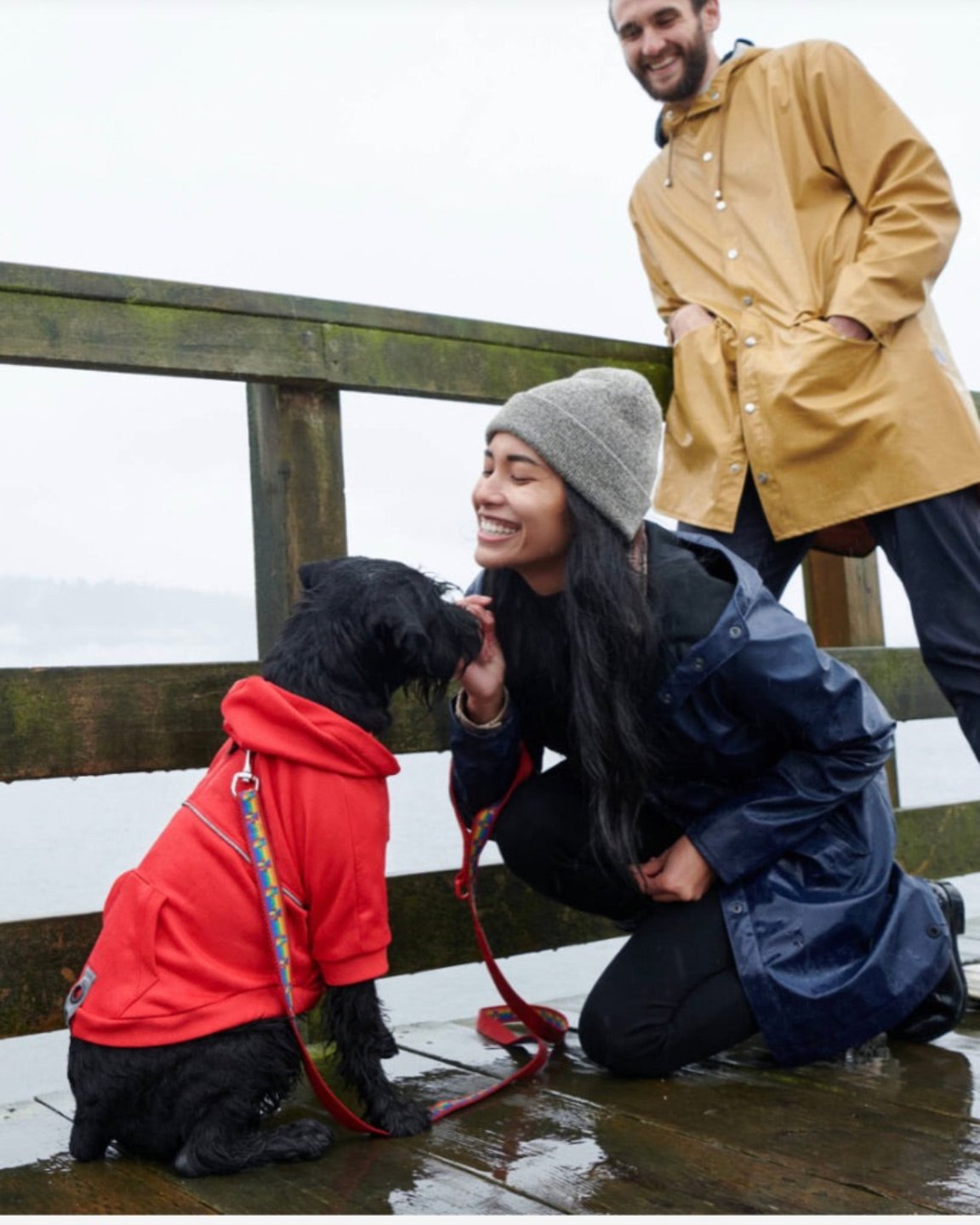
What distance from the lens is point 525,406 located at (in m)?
2.48

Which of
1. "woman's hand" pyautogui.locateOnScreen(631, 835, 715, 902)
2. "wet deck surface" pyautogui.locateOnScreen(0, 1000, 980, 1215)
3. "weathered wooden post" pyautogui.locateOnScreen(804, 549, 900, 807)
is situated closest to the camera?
"wet deck surface" pyautogui.locateOnScreen(0, 1000, 980, 1215)

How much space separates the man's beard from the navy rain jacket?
1196 mm

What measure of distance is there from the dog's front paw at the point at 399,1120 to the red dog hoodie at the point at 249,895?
221 mm

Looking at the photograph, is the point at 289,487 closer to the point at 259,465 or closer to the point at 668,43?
the point at 259,465

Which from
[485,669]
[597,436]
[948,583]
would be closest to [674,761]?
[485,669]

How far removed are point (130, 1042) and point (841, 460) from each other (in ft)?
6.05

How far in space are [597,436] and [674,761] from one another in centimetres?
64

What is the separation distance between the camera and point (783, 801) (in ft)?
8.46

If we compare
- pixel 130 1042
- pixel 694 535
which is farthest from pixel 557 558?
pixel 130 1042

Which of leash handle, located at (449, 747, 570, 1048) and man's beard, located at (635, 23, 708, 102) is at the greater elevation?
man's beard, located at (635, 23, 708, 102)

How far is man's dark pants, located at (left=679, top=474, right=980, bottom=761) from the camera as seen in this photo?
289 centimetres

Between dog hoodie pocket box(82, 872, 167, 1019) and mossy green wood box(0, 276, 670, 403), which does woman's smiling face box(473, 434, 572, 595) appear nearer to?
mossy green wood box(0, 276, 670, 403)

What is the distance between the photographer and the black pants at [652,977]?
2.58 metres

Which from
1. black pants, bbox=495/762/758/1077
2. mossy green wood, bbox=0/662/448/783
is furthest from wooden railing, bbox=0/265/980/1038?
black pants, bbox=495/762/758/1077
